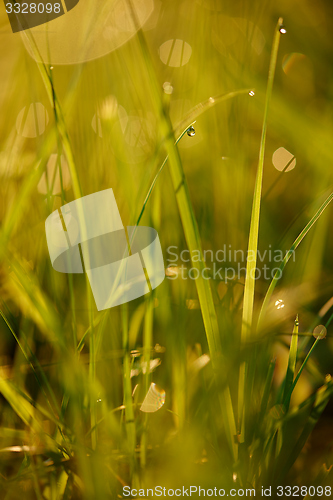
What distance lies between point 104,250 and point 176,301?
11 cm

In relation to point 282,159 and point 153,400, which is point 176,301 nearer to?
point 153,400

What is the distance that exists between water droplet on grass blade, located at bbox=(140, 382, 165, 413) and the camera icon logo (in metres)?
0.10

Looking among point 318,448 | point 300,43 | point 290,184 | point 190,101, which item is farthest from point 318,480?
point 300,43

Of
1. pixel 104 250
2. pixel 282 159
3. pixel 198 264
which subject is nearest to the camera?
pixel 198 264

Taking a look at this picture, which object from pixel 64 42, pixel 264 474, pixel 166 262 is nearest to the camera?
pixel 264 474

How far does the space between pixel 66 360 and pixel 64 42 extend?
0.59 m

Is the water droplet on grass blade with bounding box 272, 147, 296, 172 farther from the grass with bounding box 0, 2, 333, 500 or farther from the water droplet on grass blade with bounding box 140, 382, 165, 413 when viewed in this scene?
the water droplet on grass blade with bounding box 140, 382, 165, 413

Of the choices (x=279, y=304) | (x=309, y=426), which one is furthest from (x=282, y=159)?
(x=309, y=426)

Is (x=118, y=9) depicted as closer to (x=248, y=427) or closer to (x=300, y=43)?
(x=300, y=43)

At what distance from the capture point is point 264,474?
11.4 inches

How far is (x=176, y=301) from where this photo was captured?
410mm

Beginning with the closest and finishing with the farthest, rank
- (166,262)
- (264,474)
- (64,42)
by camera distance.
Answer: (264,474)
(166,262)
(64,42)

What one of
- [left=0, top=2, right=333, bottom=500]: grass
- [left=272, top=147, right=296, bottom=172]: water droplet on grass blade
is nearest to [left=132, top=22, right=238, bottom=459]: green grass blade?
[left=0, top=2, right=333, bottom=500]: grass

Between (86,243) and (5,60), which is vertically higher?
(5,60)
